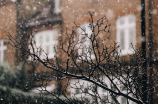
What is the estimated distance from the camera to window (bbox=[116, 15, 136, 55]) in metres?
10.4

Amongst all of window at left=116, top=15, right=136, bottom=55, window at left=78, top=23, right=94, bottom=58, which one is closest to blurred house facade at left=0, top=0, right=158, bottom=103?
window at left=116, top=15, right=136, bottom=55

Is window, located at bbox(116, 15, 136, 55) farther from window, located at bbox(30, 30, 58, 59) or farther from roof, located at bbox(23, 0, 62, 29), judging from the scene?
window, located at bbox(30, 30, 58, 59)

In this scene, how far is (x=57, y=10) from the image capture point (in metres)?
12.7

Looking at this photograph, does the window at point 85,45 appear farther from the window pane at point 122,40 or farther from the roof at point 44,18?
the roof at point 44,18

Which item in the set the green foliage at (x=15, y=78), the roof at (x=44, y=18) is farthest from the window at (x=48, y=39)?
the green foliage at (x=15, y=78)

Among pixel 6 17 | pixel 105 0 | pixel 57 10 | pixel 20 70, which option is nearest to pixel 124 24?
pixel 105 0

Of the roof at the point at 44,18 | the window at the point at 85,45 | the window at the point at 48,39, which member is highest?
the roof at the point at 44,18

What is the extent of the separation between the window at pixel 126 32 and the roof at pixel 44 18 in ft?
9.02

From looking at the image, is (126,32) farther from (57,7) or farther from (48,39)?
(48,39)

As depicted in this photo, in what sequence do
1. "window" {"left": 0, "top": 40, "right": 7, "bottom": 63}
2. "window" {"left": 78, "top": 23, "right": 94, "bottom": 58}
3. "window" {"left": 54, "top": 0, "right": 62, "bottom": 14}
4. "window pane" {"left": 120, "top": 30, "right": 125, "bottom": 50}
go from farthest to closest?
"window" {"left": 0, "top": 40, "right": 7, "bottom": 63} → "window" {"left": 54, "top": 0, "right": 62, "bottom": 14} → "window pane" {"left": 120, "top": 30, "right": 125, "bottom": 50} → "window" {"left": 78, "top": 23, "right": 94, "bottom": 58}

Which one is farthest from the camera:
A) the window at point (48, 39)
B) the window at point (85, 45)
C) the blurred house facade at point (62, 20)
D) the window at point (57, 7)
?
the window at point (48, 39)

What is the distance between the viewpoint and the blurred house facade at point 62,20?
402 inches

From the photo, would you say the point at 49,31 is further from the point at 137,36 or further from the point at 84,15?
the point at 137,36

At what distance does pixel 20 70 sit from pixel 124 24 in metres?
4.02
